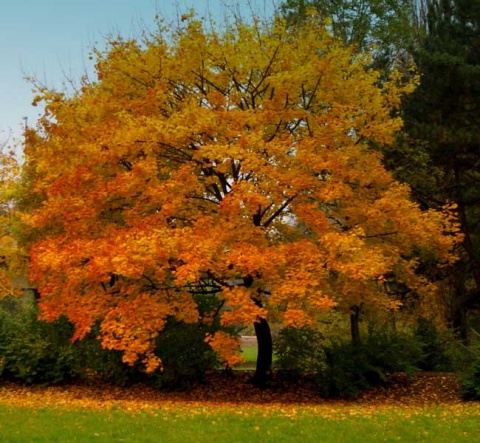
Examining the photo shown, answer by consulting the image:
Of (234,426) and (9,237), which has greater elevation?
(9,237)

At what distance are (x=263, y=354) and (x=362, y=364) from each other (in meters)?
2.69

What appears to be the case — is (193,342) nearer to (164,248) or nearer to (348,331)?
(164,248)

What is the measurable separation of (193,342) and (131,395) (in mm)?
2096

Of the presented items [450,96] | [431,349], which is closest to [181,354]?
[431,349]

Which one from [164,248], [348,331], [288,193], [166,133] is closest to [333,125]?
[288,193]

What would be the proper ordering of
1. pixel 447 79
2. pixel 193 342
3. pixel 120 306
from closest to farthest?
pixel 120 306 < pixel 193 342 < pixel 447 79

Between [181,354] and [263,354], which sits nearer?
[181,354]

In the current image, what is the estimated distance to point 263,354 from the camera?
1597 centimetres

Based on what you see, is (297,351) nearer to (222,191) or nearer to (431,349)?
(222,191)

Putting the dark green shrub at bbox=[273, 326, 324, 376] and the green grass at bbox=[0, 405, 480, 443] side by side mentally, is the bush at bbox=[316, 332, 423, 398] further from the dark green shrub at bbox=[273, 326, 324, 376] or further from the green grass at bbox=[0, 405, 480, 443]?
the green grass at bbox=[0, 405, 480, 443]

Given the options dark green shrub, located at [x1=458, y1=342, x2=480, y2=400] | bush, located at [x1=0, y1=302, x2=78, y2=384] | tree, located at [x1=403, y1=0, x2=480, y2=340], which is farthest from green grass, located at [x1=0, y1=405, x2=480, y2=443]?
tree, located at [x1=403, y1=0, x2=480, y2=340]

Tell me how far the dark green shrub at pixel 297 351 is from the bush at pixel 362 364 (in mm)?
874

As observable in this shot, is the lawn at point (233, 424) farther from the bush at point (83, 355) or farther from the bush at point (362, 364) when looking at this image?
the bush at point (83, 355)

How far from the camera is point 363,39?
24.9 m
